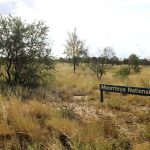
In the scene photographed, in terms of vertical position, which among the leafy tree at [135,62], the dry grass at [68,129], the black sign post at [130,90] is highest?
the leafy tree at [135,62]

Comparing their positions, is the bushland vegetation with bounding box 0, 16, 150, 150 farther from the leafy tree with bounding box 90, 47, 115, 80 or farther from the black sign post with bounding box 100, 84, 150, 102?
the leafy tree with bounding box 90, 47, 115, 80

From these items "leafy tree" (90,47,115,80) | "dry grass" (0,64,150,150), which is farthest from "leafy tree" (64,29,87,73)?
"dry grass" (0,64,150,150)

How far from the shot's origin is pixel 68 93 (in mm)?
15391

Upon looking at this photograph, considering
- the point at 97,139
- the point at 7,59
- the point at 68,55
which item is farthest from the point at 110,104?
the point at 68,55

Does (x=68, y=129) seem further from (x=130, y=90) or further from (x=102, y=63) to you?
(x=102, y=63)

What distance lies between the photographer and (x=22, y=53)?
16.3 meters

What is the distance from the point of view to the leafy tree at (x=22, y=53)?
16.2 metres

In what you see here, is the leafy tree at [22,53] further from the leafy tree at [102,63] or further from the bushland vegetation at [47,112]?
the leafy tree at [102,63]

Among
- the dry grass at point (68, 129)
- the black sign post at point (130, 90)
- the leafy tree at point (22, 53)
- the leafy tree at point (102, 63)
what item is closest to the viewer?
the dry grass at point (68, 129)

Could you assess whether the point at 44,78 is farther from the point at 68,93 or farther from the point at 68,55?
the point at 68,55

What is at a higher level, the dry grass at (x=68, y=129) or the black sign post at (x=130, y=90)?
the black sign post at (x=130, y=90)

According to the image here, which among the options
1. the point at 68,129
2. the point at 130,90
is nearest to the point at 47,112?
the point at 68,129

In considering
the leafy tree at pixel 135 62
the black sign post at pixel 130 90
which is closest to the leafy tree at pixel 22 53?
the black sign post at pixel 130 90

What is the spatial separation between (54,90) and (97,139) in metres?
9.26
